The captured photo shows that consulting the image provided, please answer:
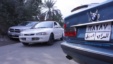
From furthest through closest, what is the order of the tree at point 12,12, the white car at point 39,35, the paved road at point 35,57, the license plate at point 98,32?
the tree at point 12,12
the white car at point 39,35
the paved road at point 35,57
the license plate at point 98,32

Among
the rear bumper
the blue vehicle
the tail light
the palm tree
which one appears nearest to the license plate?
the blue vehicle

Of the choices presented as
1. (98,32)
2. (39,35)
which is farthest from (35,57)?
(98,32)

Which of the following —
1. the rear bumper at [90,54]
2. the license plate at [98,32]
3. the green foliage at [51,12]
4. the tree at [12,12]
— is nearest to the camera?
the rear bumper at [90,54]

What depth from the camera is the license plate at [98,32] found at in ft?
9.25

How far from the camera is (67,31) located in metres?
4.20

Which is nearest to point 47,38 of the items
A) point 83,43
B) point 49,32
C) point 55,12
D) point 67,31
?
point 49,32

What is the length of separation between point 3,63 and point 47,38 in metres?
4.02

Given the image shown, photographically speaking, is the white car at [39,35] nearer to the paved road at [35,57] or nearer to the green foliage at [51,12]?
the paved road at [35,57]

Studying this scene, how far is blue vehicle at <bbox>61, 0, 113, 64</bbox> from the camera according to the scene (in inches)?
109

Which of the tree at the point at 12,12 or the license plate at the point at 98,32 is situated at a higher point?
the tree at the point at 12,12

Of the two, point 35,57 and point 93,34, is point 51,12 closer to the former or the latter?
point 35,57

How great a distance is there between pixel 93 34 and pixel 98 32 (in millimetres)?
134

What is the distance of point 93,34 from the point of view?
3148 millimetres

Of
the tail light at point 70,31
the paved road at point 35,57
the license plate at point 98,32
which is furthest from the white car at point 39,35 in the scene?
the license plate at point 98,32
